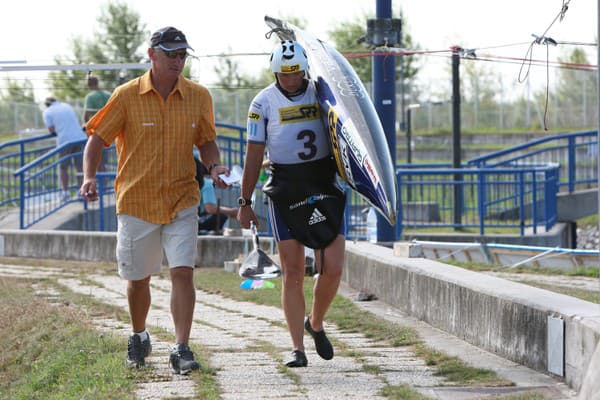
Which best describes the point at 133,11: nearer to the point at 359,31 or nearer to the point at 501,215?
the point at 359,31

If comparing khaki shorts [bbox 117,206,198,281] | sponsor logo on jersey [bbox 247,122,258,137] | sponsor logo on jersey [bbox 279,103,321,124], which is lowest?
khaki shorts [bbox 117,206,198,281]

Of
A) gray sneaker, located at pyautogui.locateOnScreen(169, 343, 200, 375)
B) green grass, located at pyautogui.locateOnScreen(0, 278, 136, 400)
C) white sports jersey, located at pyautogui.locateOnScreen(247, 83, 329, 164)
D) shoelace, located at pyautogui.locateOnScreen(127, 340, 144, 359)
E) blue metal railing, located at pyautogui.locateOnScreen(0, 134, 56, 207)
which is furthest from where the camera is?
blue metal railing, located at pyautogui.locateOnScreen(0, 134, 56, 207)

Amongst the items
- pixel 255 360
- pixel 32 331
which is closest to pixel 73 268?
pixel 32 331

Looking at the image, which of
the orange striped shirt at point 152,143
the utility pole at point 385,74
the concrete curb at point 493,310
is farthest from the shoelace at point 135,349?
the utility pole at point 385,74

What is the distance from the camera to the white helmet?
732 centimetres

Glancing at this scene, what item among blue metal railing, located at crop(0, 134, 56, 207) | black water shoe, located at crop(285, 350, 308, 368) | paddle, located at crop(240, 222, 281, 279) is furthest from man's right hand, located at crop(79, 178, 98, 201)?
blue metal railing, located at crop(0, 134, 56, 207)

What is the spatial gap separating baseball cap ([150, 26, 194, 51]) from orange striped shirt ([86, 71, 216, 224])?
21 centimetres

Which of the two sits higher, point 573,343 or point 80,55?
point 80,55

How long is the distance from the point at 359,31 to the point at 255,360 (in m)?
46.8

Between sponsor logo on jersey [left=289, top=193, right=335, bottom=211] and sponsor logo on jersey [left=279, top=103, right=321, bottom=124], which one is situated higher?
sponsor logo on jersey [left=279, top=103, right=321, bottom=124]

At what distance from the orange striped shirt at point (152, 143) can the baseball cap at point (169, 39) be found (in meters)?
0.21

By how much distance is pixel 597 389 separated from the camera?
5387 millimetres

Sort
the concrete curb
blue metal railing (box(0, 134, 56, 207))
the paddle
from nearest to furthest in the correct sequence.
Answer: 1. the concrete curb
2. the paddle
3. blue metal railing (box(0, 134, 56, 207))

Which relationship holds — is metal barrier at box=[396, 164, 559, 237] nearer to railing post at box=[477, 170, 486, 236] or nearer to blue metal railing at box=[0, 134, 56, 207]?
railing post at box=[477, 170, 486, 236]
